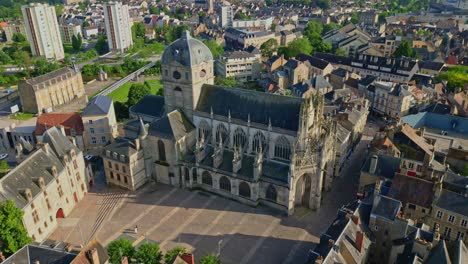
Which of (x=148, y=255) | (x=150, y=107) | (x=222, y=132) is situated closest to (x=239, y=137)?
(x=222, y=132)

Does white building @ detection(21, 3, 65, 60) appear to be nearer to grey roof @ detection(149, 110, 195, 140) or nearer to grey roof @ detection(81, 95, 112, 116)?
grey roof @ detection(81, 95, 112, 116)

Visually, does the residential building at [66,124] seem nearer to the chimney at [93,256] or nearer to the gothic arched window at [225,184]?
the gothic arched window at [225,184]

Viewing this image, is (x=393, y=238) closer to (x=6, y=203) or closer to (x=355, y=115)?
(x=355, y=115)

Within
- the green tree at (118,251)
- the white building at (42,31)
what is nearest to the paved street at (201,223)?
the green tree at (118,251)

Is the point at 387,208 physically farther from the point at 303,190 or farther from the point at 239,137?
→ the point at 239,137

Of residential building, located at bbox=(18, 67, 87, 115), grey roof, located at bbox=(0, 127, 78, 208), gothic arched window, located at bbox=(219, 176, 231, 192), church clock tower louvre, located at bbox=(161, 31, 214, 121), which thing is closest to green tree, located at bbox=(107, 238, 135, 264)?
grey roof, located at bbox=(0, 127, 78, 208)

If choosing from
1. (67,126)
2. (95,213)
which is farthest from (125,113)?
(95,213)

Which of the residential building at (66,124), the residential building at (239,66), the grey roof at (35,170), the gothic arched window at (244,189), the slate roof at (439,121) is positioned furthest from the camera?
the residential building at (239,66)

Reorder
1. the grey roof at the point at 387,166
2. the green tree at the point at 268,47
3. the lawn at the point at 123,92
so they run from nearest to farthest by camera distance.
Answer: the grey roof at the point at 387,166 < the lawn at the point at 123,92 < the green tree at the point at 268,47
